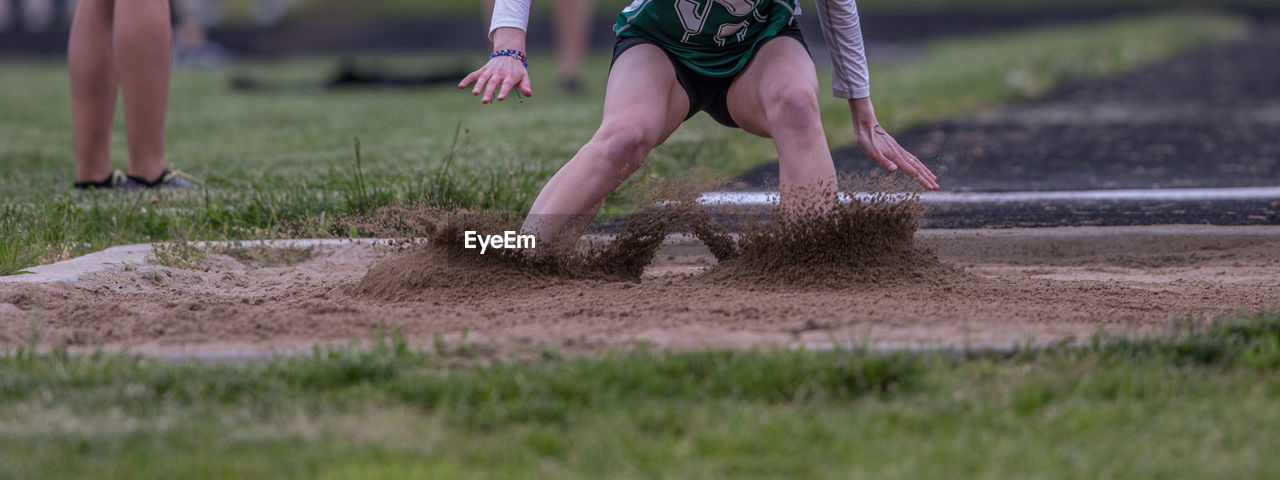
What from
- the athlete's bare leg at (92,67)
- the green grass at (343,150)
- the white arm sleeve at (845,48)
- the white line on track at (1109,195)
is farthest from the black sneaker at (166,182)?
the white line on track at (1109,195)

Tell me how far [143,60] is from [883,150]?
292 cm

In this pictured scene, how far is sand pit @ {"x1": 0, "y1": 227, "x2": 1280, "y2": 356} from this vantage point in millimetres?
2740

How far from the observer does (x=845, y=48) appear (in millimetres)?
3748

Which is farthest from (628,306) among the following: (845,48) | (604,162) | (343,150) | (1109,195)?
(343,150)

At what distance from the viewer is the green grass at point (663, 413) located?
1993 mm

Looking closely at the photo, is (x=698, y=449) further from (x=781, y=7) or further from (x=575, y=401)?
(x=781, y=7)

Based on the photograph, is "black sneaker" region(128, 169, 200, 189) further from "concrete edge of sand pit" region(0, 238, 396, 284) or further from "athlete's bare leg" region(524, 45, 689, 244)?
"athlete's bare leg" region(524, 45, 689, 244)

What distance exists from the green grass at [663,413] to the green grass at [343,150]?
1393 millimetres

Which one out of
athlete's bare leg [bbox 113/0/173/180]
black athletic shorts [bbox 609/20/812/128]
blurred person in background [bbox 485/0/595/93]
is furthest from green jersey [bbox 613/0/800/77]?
blurred person in background [bbox 485/0/595/93]

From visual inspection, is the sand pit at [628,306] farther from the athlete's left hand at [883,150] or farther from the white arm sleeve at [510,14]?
the white arm sleeve at [510,14]

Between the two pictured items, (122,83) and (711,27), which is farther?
(122,83)

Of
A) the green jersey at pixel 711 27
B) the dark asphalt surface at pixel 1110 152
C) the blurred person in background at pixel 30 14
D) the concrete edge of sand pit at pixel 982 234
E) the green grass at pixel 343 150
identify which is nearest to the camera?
the green jersey at pixel 711 27

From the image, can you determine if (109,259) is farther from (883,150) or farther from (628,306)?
(883,150)

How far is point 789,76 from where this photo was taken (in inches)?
140
